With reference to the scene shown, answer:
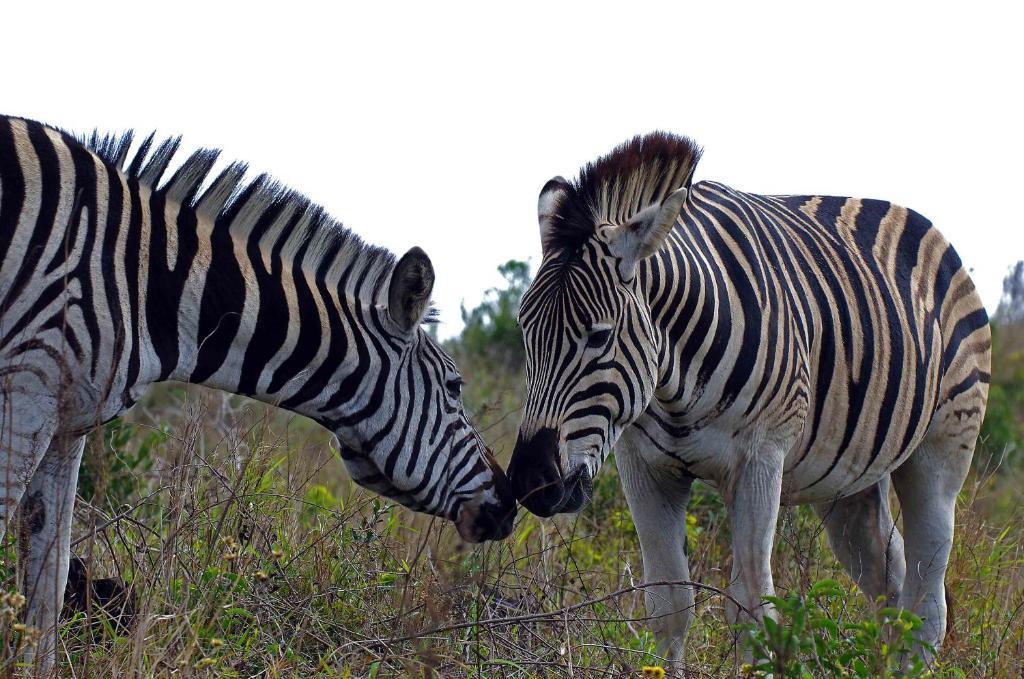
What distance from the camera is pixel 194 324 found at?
4.29 meters

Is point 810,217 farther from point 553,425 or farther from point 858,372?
point 553,425

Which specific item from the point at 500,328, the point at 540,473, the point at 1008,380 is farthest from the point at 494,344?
the point at 540,473

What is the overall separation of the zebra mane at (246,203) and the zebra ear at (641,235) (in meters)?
1.05

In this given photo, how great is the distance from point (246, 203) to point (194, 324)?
0.59 metres

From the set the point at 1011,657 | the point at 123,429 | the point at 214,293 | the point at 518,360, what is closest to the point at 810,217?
the point at 1011,657

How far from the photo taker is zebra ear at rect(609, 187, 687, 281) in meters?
4.38

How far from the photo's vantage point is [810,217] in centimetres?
551

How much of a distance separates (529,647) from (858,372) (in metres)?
1.95

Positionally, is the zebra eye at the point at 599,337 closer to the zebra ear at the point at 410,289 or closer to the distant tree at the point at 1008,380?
the zebra ear at the point at 410,289

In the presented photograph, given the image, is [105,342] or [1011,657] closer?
[105,342]

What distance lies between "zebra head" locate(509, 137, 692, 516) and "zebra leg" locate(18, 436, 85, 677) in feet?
5.47

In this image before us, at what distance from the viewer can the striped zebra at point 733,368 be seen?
437cm

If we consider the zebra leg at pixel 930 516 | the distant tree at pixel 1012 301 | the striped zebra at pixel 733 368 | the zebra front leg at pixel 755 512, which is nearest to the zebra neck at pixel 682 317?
the striped zebra at pixel 733 368

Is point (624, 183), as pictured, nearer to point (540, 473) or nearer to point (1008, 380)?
point (540, 473)
